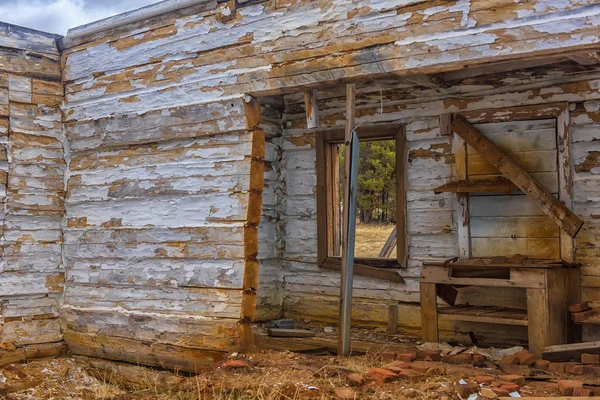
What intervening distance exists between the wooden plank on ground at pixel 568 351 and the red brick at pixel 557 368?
200 mm

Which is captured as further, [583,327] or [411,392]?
[583,327]

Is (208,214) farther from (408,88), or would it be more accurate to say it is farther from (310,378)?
(408,88)

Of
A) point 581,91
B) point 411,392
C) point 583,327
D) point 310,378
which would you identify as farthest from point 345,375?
point 581,91

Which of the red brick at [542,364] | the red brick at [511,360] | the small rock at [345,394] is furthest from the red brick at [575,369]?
the small rock at [345,394]

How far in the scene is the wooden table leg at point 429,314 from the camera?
21.7ft

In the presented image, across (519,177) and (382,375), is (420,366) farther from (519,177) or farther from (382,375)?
(519,177)

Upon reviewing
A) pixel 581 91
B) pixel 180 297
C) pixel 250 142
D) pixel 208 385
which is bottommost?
pixel 208 385

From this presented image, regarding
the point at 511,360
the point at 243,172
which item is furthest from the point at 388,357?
the point at 243,172

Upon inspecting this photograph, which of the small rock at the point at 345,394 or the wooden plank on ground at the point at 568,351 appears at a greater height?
the wooden plank on ground at the point at 568,351

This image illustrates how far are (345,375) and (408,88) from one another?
367 centimetres

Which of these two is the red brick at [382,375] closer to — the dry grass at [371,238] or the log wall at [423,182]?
the log wall at [423,182]

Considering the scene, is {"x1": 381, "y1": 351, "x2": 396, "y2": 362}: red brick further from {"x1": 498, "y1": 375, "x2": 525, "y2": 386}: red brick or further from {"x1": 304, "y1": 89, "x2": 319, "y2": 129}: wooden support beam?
{"x1": 304, "y1": 89, "x2": 319, "y2": 129}: wooden support beam

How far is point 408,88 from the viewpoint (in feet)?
25.1

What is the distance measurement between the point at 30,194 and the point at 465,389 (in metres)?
5.03
